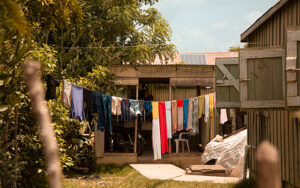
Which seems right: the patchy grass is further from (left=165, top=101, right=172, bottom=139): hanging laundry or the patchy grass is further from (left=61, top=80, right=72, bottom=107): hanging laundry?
(left=61, top=80, right=72, bottom=107): hanging laundry

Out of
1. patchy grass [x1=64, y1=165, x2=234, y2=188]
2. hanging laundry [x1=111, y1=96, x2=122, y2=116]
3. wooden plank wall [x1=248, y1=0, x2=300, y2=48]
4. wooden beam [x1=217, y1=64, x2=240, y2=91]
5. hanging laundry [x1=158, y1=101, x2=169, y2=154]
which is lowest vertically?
patchy grass [x1=64, y1=165, x2=234, y2=188]

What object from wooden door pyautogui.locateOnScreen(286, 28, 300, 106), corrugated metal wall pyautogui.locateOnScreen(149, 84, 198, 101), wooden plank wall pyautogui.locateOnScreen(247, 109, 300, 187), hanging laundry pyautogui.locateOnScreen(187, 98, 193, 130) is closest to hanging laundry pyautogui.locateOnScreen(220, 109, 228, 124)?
hanging laundry pyautogui.locateOnScreen(187, 98, 193, 130)

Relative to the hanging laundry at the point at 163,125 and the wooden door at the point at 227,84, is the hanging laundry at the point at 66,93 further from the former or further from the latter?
the hanging laundry at the point at 163,125

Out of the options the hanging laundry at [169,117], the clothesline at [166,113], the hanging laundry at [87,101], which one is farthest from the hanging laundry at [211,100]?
the hanging laundry at [87,101]

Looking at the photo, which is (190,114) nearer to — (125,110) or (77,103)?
(125,110)

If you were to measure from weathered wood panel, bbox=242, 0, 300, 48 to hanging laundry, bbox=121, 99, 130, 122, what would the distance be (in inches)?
170

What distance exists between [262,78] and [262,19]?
1960mm

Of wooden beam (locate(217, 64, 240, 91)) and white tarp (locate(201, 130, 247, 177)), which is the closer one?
wooden beam (locate(217, 64, 240, 91))

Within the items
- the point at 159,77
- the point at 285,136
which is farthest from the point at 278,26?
the point at 159,77

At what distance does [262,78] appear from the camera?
5.63 meters

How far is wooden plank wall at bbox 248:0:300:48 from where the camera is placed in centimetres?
562

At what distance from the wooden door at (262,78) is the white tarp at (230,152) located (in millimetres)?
4397

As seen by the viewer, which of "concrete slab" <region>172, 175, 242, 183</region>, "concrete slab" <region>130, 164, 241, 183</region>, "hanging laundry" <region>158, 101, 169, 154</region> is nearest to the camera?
"concrete slab" <region>172, 175, 242, 183</region>

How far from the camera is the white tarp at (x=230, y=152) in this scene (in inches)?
383
